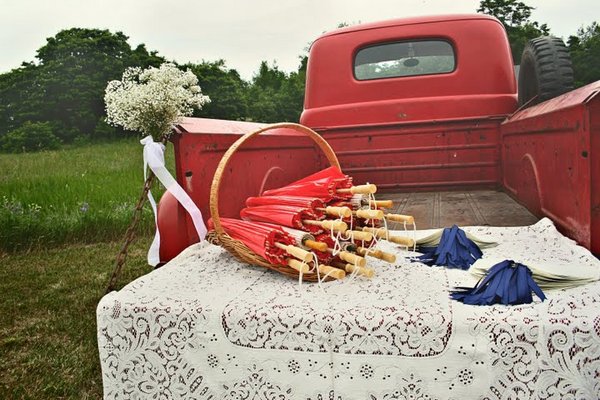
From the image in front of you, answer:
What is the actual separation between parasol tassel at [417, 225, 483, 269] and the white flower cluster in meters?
1.13

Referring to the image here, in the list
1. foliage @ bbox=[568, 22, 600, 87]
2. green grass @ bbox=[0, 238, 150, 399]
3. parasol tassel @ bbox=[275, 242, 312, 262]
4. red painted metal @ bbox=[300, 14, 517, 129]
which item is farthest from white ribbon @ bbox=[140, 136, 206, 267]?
foliage @ bbox=[568, 22, 600, 87]

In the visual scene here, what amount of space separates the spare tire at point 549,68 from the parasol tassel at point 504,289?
1719 mm

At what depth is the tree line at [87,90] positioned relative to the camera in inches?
639

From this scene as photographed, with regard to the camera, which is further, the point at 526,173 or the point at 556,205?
the point at 526,173

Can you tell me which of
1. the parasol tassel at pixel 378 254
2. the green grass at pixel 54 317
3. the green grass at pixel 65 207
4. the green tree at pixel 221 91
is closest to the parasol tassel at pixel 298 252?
the parasol tassel at pixel 378 254

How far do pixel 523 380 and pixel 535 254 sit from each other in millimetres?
675

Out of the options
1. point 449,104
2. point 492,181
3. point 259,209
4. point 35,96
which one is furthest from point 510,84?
point 35,96

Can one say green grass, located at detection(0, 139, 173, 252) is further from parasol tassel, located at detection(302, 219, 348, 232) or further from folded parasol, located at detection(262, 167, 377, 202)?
parasol tassel, located at detection(302, 219, 348, 232)

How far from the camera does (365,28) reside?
3645mm

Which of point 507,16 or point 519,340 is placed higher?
point 507,16

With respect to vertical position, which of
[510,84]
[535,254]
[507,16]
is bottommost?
[535,254]

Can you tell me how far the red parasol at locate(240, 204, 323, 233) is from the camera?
1.98 meters

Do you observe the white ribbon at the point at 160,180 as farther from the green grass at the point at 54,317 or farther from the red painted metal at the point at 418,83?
the red painted metal at the point at 418,83

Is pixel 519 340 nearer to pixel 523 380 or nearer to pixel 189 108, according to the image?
pixel 523 380
